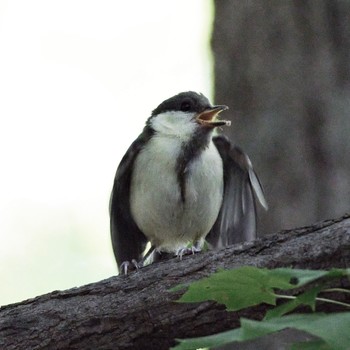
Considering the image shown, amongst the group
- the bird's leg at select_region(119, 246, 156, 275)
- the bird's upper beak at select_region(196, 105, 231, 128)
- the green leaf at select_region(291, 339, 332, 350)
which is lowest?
the bird's leg at select_region(119, 246, 156, 275)

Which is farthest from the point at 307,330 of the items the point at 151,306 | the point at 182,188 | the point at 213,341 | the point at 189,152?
the point at 189,152

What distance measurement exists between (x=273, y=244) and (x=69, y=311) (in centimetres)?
74

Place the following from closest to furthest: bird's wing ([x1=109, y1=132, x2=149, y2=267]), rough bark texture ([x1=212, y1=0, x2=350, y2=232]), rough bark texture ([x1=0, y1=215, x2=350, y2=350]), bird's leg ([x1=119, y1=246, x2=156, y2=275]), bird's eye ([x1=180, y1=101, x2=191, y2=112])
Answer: rough bark texture ([x1=0, y1=215, x2=350, y2=350]) → bird's leg ([x1=119, y1=246, x2=156, y2=275]) → rough bark texture ([x1=212, y1=0, x2=350, y2=232]) → bird's wing ([x1=109, y1=132, x2=149, y2=267]) → bird's eye ([x1=180, y1=101, x2=191, y2=112])

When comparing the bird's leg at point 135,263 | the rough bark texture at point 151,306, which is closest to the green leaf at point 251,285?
the rough bark texture at point 151,306

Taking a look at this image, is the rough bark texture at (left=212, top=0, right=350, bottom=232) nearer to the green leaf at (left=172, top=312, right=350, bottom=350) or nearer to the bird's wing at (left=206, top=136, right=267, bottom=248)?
the bird's wing at (left=206, top=136, right=267, bottom=248)

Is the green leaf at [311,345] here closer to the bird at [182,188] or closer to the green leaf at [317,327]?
the green leaf at [317,327]

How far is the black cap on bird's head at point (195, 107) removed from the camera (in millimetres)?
4758

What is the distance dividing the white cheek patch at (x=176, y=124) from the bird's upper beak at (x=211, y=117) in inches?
1.6

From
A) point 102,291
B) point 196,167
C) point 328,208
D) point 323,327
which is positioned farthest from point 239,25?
point 323,327

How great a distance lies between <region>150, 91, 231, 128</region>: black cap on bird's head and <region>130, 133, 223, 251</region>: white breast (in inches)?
6.7

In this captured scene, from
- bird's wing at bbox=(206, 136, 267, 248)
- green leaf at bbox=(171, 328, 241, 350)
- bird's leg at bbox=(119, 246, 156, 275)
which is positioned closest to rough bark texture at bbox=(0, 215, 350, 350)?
bird's leg at bbox=(119, 246, 156, 275)

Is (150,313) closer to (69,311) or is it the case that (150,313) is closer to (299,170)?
(69,311)

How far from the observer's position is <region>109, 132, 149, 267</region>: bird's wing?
4.77m

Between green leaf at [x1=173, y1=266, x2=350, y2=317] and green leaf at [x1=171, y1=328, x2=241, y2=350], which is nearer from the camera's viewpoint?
green leaf at [x1=171, y1=328, x2=241, y2=350]
